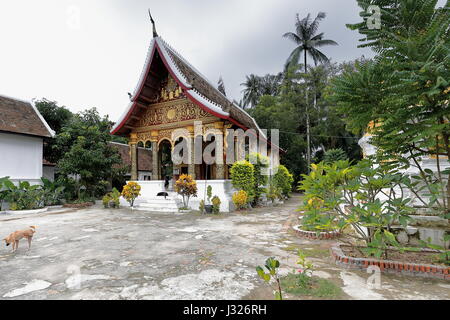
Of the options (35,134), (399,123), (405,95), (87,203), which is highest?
(35,134)

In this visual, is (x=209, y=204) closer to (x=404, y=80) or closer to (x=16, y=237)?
(x=16, y=237)

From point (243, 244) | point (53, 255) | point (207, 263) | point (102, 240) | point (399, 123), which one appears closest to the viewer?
point (399, 123)

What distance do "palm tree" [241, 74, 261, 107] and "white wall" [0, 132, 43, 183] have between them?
26018 mm

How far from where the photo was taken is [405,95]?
102 inches

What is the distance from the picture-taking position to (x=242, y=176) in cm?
1027

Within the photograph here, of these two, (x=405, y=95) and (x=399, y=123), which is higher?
(x=405, y=95)

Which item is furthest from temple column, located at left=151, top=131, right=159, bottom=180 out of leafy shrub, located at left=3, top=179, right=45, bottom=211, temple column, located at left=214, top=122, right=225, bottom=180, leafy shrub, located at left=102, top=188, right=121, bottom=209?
leafy shrub, located at left=3, top=179, right=45, bottom=211

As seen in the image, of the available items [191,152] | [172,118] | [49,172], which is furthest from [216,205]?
[49,172]

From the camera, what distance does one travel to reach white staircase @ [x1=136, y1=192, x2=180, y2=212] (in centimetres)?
992

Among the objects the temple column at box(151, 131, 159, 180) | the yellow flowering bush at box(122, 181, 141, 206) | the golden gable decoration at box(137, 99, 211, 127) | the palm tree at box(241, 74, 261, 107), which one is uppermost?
the palm tree at box(241, 74, 261, 107)

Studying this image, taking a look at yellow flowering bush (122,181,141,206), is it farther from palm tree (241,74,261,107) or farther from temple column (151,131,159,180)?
palm tree (241,74,261,107)
